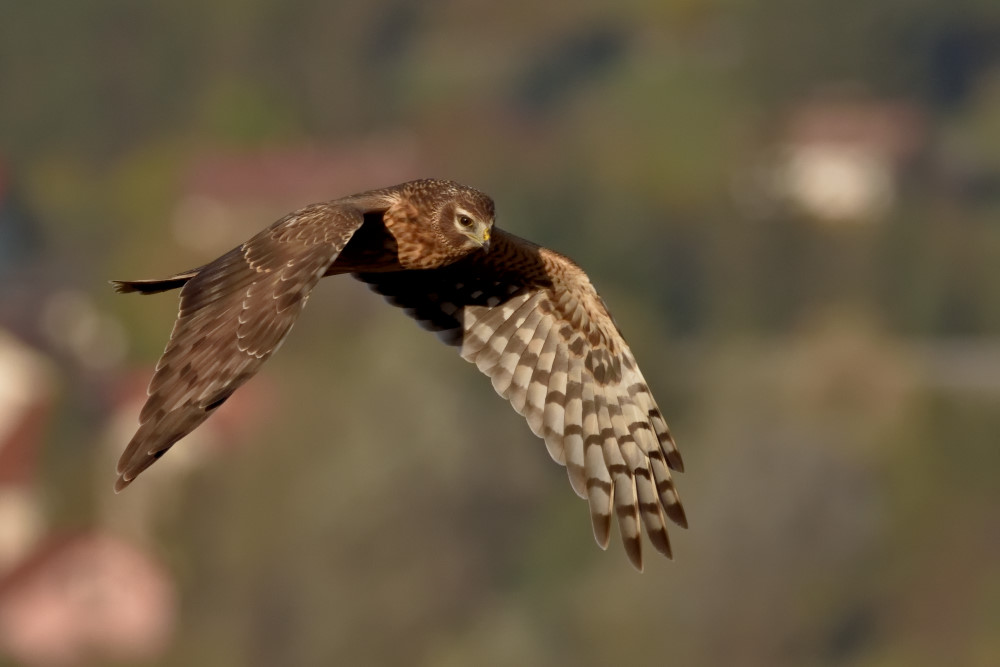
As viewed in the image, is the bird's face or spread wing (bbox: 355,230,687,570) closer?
the bird's face

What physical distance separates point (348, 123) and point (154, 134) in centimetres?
762

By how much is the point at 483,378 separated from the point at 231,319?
37696 mm

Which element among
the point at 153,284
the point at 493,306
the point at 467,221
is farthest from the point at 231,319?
the point at 493,306

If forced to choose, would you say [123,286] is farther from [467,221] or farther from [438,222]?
[467,221]

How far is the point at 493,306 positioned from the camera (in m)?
11.3

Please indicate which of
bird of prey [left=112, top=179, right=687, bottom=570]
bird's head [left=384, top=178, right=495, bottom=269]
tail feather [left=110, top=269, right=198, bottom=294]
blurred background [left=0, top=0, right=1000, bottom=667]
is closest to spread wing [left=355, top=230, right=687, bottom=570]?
bird of prey [left=112, top=179, right=687, bottom=570]

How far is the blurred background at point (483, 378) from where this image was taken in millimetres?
46000

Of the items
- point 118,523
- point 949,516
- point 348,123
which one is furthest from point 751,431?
point 348,123

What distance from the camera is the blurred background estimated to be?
151 ft

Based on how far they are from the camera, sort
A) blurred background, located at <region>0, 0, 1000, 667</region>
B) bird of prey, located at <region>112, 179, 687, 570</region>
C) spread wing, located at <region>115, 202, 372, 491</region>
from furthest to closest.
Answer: blurred background, located at <region>0, 0, 1000, 667</region>
bird of prey, located at <region>112, 179, 687, 570</region>
spread wing, located at <region>115, 202, 372, 491</region>

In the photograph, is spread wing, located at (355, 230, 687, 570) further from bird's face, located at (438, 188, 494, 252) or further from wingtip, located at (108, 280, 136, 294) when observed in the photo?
wingtip, located at (108, 280, 136, 294)

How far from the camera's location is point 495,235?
10930mm

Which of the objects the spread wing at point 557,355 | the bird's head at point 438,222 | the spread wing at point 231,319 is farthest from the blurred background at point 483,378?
the spread wing at point 231,319

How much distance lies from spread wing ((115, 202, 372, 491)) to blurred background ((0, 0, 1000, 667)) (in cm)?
3354
